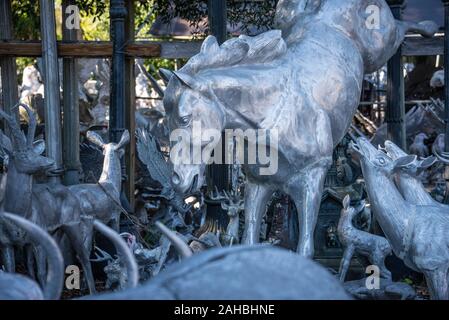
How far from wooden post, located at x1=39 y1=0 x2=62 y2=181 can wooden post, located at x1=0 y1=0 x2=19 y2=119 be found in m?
0.84

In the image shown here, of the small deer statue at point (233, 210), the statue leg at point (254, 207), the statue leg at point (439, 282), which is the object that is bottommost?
the statue leg at point (439, 282)

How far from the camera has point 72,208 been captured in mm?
6785

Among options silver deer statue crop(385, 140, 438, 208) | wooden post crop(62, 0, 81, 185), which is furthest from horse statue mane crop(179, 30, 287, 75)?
wooden post crop(62, 0, 81, 185)

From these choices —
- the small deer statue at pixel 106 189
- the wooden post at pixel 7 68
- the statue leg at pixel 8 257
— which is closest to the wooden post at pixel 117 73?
Answer: the small deer statue at pixel 106 189

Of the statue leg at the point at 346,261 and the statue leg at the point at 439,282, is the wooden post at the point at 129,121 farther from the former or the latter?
the statue leg at the point at 439,282

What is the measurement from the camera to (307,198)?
548 centimetres

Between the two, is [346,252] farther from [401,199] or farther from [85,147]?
[85,147]

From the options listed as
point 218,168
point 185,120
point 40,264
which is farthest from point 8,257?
point 185,120

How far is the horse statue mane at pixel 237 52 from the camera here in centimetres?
520

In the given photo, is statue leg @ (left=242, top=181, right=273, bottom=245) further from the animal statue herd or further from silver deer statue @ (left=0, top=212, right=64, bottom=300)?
silver deer statue @ (left=0, top=212, right=64, bottom=300)

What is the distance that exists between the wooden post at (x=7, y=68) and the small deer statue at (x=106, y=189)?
6.40 ft

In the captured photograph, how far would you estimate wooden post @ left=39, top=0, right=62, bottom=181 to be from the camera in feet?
26.0

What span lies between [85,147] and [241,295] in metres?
7.96
